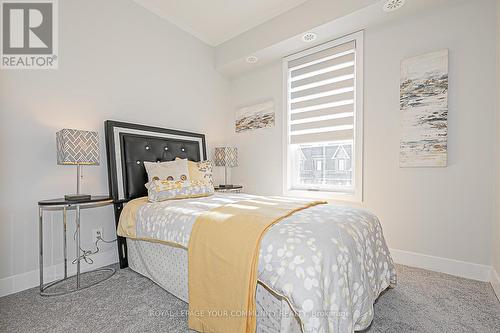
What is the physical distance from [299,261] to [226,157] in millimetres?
2604

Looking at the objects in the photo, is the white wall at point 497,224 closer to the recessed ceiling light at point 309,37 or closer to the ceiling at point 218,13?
the recessed ceiling light at point 309,37

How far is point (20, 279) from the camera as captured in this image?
1982 mm

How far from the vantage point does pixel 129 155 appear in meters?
2.57

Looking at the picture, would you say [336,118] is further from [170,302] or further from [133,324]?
[133,324]

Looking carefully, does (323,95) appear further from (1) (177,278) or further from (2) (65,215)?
(2) (65,215)

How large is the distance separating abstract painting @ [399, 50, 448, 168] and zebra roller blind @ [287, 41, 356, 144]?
21.3 inches

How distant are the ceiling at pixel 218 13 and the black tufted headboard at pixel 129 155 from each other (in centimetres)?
148

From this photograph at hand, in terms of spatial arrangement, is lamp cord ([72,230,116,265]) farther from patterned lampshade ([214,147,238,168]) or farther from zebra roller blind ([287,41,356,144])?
zebra roller blind ([287,41,356,144])

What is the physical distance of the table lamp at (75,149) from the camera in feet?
6.46

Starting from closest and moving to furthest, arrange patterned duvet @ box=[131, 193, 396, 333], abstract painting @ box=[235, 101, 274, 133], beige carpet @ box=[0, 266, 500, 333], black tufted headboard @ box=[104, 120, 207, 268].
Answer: patterned duvet @ box=[131, 193, 396, 333] → beige carpet @ box=[0, 266, 500, 333] → black tufted headboard @ box=[104, 120, 207, 268] → abstract painting @ box=[235, 101, 274, 133]

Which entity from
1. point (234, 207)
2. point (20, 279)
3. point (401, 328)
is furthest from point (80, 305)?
point (401, 328)

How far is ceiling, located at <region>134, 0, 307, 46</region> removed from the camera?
288cm

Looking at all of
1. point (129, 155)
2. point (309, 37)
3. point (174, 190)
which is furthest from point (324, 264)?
point (309, 37)

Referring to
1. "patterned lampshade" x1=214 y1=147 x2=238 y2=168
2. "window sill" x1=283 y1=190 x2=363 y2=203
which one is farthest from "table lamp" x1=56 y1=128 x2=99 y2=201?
"window sill" x1=283 y1=190 x2=363 y2=203
